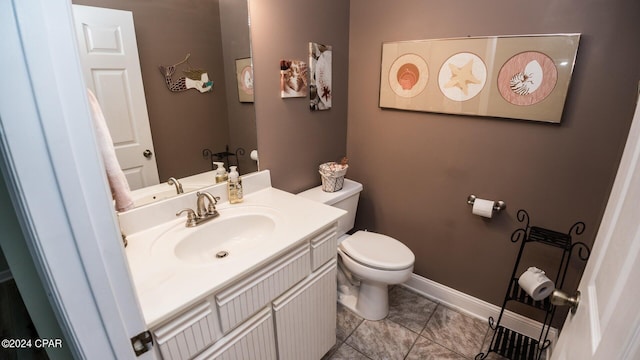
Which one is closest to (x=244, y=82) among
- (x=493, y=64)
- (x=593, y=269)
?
(x=493, y=64)

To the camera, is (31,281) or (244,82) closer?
(31,281)

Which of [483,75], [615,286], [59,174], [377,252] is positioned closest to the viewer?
[59,174]

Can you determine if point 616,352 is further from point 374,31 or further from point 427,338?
point 374,31

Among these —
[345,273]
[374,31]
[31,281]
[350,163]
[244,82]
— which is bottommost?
[345,273]

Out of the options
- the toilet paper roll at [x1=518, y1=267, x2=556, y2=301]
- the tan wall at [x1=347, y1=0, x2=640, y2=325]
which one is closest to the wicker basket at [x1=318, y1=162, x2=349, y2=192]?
the tan wall at [x1=347, y1=0, x2=640, y2=325]

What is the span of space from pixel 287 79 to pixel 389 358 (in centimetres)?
167

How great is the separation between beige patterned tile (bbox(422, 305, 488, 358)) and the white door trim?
180 cm

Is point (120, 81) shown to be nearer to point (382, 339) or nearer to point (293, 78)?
point (293, 78)

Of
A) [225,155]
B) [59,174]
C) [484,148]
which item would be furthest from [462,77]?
[59,174]

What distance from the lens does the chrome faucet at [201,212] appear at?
4.21ft

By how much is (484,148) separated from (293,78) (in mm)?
1166

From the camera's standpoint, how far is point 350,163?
2277mm

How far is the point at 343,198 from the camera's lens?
1.96 meters

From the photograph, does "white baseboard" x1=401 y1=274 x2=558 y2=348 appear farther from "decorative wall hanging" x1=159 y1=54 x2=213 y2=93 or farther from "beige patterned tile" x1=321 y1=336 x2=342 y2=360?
"decorative wall hanging" x1=159 y1=54 x2=213 y2=93
